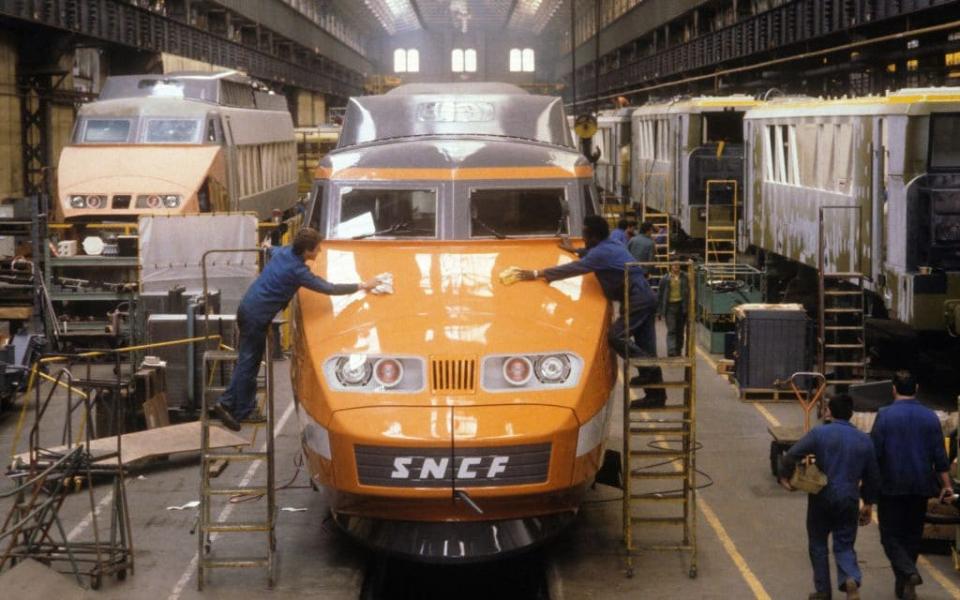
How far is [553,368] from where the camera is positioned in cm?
1080

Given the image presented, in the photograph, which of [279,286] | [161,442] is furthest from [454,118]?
[161,442]

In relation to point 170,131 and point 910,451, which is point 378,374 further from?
point 170,131

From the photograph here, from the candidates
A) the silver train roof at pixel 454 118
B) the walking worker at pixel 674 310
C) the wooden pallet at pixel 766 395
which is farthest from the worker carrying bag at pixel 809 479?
the walking worker at pixel 674 310

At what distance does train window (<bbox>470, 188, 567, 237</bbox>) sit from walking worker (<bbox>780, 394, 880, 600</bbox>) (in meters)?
3.33

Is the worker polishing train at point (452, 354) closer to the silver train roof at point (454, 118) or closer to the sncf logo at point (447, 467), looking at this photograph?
the sncf logo at point (447, 467)

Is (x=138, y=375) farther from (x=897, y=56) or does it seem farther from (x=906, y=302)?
(x=897, y=56)

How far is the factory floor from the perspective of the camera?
36.7 ft

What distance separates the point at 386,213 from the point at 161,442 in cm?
454

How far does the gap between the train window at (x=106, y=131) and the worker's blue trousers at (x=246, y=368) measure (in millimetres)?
17158

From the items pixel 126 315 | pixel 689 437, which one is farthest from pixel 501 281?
pixel 126 315

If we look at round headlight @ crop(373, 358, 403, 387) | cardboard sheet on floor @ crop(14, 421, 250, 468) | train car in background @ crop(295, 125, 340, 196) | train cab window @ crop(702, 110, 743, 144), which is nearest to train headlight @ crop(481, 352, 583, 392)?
round headlight @ crop(373, 358, 403, 387)

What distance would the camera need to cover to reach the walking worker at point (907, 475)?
10648 millimetres

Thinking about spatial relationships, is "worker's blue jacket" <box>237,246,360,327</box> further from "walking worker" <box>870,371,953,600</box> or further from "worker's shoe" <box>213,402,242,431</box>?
"walking worker" <box>870,371,953,600</box>

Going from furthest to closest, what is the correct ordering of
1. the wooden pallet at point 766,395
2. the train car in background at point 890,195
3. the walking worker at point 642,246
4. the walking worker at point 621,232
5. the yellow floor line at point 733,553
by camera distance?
the walking worker at point 642,246 → the wooden pallet at point 766,395 → the train car in background at point 890,195 → the walking worker at point 621,232 → the yellow floor line at point 733,553
